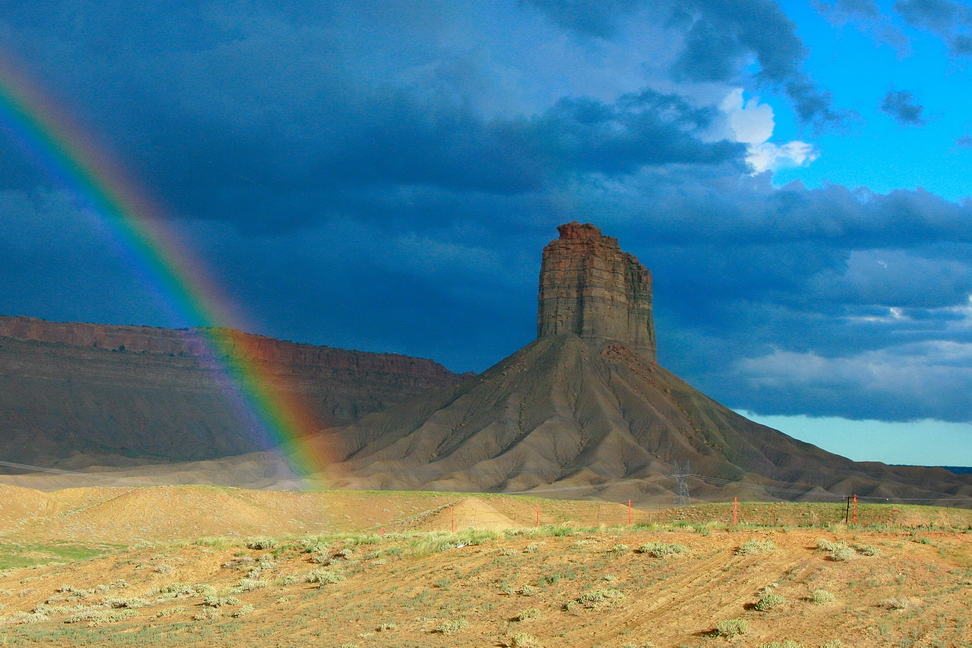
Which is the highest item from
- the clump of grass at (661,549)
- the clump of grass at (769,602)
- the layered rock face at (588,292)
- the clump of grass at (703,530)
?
the layered rock face at (588,292)

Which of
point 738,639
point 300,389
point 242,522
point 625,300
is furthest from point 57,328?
point 738,639

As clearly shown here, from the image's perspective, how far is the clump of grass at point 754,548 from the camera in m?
20.3

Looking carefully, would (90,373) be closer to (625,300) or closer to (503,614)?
(625,300)

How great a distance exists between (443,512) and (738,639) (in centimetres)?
3274

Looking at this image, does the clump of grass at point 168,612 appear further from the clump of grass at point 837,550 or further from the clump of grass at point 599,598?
the clump of grass at point 837,550

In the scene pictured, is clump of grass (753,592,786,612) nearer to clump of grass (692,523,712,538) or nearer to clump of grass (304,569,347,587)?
clump of grass (692,523,712,538)

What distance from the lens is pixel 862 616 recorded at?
1655 centimetres

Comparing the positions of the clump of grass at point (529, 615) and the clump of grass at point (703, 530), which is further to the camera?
the clump of grass at point (703, 530)

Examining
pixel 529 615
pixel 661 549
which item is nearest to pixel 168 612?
pixel 529 615

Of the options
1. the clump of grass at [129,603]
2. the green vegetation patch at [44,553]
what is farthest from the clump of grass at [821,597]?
the green vegetation patch at [44,553]

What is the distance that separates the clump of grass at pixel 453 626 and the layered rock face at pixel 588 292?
387ft

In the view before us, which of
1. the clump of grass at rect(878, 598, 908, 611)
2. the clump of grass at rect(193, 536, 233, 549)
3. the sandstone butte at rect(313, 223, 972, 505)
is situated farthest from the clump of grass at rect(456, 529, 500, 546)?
the sandstone butte at rect(313, 223, 972, 505)

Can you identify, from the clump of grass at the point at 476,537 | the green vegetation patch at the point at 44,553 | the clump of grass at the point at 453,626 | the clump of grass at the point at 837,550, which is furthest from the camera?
the green vegetation patch at the point at 44,553

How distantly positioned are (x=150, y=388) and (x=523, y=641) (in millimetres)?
161634
